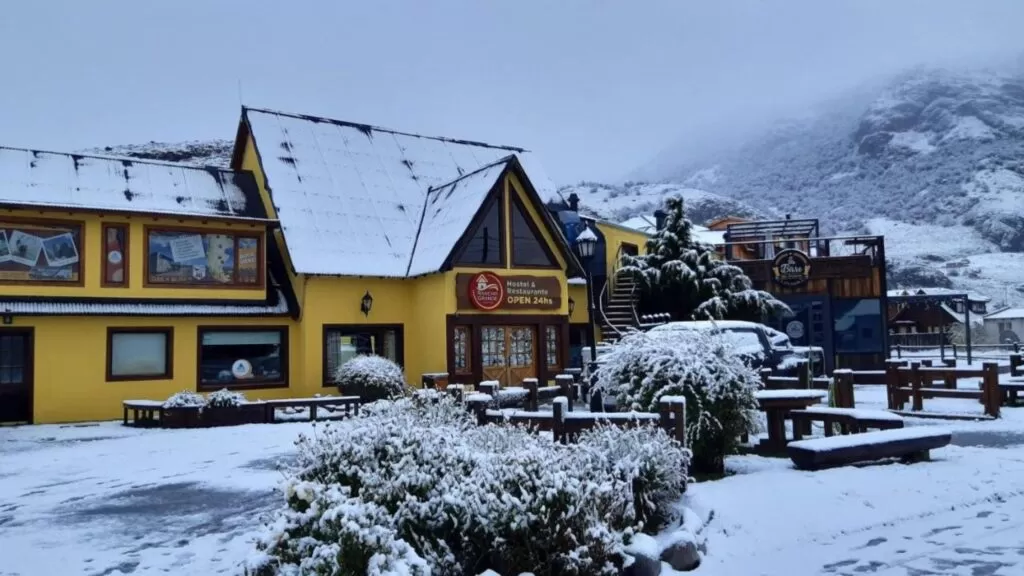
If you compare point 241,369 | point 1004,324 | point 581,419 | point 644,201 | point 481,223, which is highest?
point 644,201

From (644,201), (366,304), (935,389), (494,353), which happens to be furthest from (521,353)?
(644,201)

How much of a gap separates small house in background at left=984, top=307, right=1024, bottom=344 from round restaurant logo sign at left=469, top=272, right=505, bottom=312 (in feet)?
172

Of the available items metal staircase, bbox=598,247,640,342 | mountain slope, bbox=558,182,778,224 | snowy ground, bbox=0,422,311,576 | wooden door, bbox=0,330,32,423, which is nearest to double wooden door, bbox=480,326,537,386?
metal staircase, bbox=598,247,640,342

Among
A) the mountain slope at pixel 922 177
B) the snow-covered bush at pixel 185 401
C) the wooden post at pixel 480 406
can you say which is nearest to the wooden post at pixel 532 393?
the wooden post at pixel 480 406

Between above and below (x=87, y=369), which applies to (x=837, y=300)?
above

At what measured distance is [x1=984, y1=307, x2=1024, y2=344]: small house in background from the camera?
194 feet

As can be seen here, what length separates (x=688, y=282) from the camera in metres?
27.3

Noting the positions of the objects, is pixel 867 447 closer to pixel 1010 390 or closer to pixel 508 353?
pixel 1010 390

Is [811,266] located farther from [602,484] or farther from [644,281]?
[602,484]

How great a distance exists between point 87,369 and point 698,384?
1445 cm

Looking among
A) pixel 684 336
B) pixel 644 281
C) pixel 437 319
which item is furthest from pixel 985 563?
pixel 644 281

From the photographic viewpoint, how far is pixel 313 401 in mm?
16375

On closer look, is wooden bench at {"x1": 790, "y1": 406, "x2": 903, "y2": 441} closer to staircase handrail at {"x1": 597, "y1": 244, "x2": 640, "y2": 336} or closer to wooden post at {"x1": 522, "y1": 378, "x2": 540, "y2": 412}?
wooden post at {"x1": 522, "y1": 378, "x2": 540, "y2": 412}

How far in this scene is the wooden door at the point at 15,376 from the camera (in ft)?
55.8
